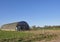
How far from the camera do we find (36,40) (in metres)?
16.5

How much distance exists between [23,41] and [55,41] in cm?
322

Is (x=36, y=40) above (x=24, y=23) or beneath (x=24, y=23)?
beneath

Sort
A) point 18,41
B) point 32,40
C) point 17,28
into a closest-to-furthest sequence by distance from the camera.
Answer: point 18,41 → point 32,40 → point 17,28

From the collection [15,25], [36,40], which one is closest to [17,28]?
[15,25]

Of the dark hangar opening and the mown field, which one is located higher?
the dark hangar opening

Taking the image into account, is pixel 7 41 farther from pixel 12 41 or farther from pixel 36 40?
pixel 36 40

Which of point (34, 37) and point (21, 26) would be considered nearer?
point (34, 37)

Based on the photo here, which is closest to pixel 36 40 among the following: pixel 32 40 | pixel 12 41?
pixel 32 40

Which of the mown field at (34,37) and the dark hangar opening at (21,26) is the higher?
the dark hangar opening at (21,26)

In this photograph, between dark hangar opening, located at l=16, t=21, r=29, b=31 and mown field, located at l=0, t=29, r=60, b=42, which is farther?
dark hangar opening, located at l=16, t=21, r=29, b=31

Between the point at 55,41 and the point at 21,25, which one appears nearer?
the point at 55,41

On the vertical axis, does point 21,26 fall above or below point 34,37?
above

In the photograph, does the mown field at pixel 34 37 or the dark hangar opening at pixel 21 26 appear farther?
the dark hangar opening at pixel 21 26

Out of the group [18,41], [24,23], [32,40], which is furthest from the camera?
[24,23]
